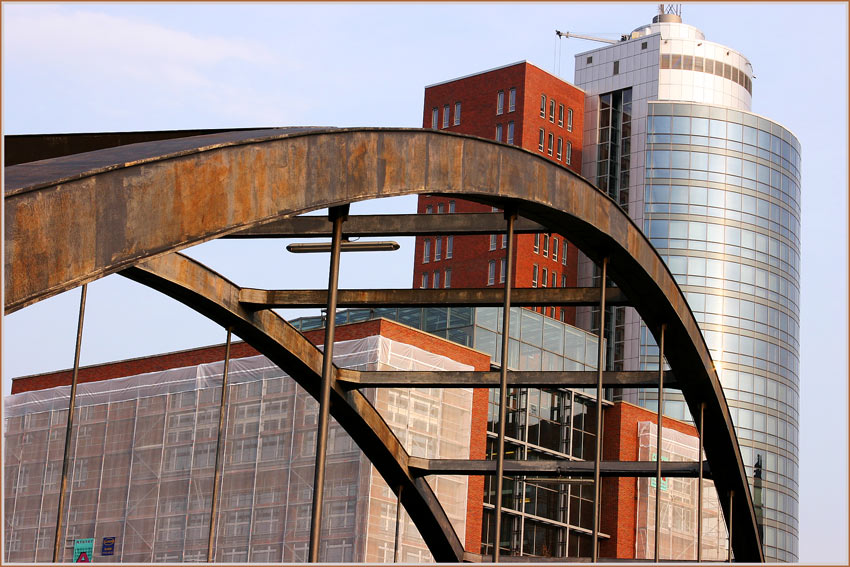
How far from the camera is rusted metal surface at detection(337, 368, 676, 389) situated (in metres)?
16.7

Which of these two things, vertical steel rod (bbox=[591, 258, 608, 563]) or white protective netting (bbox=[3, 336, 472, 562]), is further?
white protective netting (bbox=[3, 336, 472, 562])

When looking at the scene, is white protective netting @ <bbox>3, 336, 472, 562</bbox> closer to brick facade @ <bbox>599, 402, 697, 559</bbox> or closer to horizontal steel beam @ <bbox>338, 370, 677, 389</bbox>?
brick facade @ <bbox>599, 402, 697, 559</bbox>

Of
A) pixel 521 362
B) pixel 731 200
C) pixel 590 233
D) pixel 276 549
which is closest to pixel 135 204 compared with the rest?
pixel 590 233

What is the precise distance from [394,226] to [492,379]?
3052 millimetres

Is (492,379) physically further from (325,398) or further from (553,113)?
(553,113)

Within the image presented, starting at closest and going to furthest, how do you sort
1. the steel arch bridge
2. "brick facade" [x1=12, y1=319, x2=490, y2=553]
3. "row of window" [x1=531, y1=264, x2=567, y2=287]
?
1. the steel arch bridge
2. "brick facade" [x1=12, y1=319, x2=490, y2=553]
3. "row of window" [x1=531, y1=264, x2=567, y2=287]

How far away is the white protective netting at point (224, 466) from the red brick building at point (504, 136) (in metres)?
32.2

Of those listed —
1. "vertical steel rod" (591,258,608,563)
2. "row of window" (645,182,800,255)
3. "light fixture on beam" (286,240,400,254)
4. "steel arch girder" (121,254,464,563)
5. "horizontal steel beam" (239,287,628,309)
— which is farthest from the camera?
"row of window" (645,182,800,255)

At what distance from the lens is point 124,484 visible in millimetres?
44781

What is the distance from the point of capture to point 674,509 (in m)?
56.6

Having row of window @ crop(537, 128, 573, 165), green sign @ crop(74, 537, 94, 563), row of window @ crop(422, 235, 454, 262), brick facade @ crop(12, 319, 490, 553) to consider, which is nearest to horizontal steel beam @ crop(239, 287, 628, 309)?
brick facade @ crop(12, 319, 490, 553)

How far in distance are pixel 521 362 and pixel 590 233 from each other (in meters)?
38.2

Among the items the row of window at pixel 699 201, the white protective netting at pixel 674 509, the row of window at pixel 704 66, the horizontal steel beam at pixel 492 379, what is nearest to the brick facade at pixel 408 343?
the white protective netting at pixel 674 509

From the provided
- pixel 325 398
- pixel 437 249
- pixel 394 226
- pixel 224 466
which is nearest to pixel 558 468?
pixel 394 226
